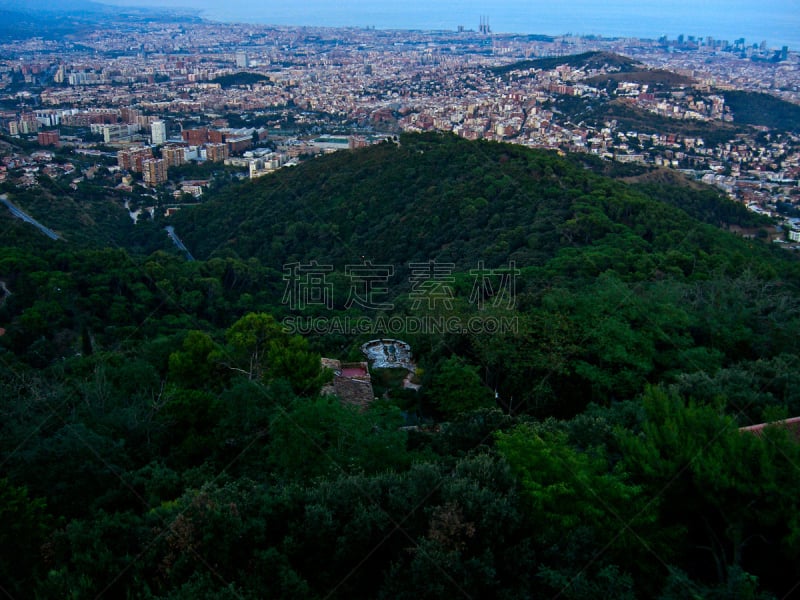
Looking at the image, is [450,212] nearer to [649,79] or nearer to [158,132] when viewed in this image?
[158,132]

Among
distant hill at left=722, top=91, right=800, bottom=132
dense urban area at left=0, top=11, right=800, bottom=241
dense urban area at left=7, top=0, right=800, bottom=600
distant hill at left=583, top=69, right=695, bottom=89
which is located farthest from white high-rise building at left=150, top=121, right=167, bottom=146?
distant hill at left=722, top=91, right=800, bottom=132

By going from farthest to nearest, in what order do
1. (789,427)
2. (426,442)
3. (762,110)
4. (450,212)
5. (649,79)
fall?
(649,79)
(762,110)
(450,212)
(426,442)
(789,427)

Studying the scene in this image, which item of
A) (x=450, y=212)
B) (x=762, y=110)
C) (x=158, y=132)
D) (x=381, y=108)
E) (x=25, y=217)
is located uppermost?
(x=762, y=110)

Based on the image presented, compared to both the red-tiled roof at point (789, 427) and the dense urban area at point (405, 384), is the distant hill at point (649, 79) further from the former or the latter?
the red-tiled roof at point (789, 427)

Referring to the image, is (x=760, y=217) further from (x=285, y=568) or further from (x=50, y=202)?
(x=50, y=202)

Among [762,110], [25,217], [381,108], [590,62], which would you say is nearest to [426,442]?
[25,217]

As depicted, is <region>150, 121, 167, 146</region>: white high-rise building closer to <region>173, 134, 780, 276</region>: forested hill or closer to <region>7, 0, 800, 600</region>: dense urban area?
<region>7, 0, 800, 600</region>: dense urban area
